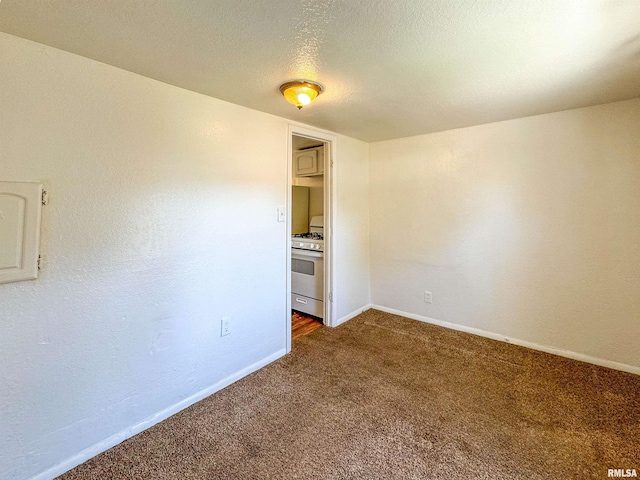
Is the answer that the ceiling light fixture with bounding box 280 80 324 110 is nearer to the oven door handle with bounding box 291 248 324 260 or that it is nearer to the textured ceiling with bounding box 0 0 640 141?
the textured ceiling with bounding box 0 0 640 141

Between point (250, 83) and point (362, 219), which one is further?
point (362, 219)

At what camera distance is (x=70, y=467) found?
57.7 inches

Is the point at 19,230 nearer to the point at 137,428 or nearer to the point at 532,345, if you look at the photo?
the point at 137,428

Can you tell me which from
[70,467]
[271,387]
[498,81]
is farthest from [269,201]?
[70,467]

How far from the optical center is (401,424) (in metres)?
1.75

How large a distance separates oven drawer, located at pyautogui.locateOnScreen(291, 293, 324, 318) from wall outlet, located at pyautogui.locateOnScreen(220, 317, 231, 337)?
134 cm

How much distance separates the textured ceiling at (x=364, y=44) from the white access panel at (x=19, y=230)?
71cm

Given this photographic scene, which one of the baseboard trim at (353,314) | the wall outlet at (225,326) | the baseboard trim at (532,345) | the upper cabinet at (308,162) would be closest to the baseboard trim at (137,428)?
the wall outlet at (225,326)

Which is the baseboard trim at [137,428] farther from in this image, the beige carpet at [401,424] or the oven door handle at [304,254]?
the oven door handle at [304,254]

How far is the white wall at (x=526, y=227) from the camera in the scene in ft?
7.40

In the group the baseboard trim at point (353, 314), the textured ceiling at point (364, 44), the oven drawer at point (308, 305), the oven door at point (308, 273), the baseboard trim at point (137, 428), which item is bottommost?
the baseboard trim at point (137, 428)

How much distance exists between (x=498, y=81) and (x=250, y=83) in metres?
1.57

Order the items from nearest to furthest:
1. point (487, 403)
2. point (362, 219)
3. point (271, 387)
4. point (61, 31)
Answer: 1. point (61, 31)
2. point (487, 403)
3. point (271, 387)
4. point (362, 219)

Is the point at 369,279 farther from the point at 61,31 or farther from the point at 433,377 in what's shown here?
the point at 61,31
